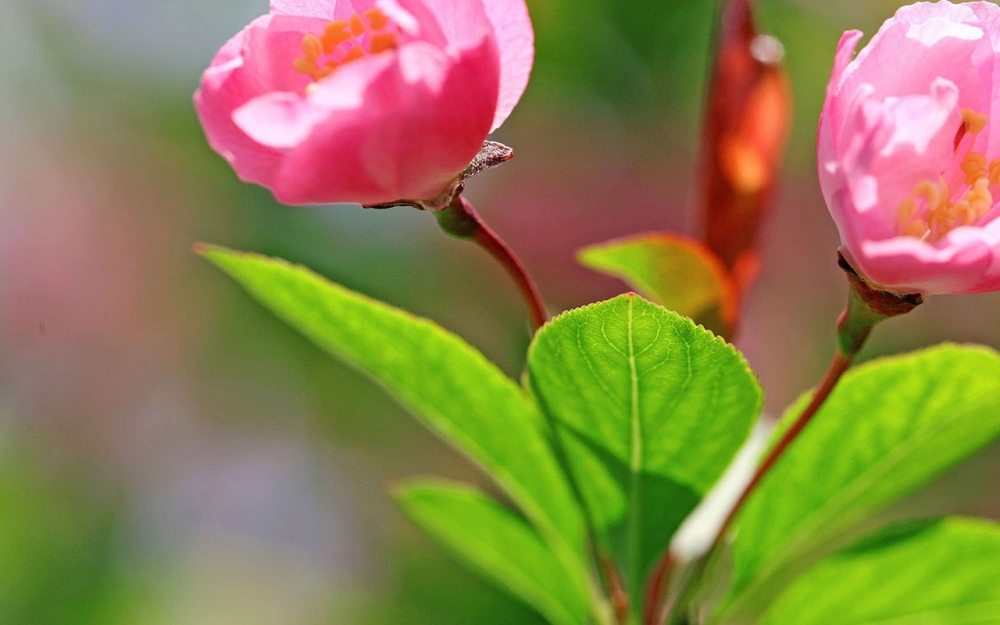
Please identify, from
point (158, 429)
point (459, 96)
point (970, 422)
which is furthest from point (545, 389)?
point (158, 429)

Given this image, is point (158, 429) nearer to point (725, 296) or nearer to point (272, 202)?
point (272, 202)

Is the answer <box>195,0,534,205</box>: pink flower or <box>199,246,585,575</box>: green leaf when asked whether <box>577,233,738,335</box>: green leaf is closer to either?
<box>199,246,585,575</box>: green leaf

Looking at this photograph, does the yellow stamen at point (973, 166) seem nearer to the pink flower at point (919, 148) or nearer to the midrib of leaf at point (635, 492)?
the pink flower at point (919, 148)

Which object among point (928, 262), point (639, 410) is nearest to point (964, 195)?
point (928, 262)

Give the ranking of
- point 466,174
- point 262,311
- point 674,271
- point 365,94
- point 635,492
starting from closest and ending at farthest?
point 365,94 < point 466,174 < point 635,492 < point 674,271 < point 262,311

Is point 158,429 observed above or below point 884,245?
below

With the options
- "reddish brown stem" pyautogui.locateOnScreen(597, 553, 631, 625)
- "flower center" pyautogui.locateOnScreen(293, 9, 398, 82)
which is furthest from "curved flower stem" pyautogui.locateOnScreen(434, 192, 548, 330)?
"reddish brown stem" pyautogui.locateOnScreen(597, 553, 631, 625)

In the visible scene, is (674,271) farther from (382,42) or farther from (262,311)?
(262,311)
